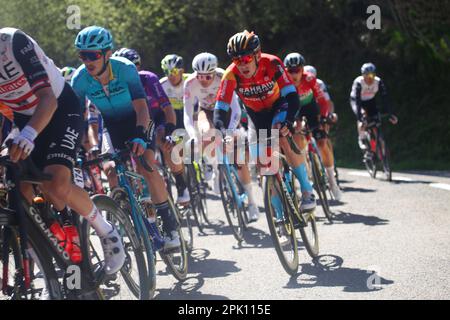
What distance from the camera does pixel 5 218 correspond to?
14.9 ft

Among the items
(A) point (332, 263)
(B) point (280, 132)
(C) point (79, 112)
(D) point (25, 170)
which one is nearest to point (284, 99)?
(B) point (280, 132)

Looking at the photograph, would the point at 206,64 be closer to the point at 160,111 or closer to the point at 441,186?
the point at 160,111

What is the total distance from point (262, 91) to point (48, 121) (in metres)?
3.37

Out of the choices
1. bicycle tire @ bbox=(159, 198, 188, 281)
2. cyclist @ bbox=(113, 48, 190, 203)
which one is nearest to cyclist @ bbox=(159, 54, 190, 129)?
cyclist @ bbox=(113, 48, 190, 203)

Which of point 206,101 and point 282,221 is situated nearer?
point 282,221

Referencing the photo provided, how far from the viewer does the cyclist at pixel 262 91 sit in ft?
23.6

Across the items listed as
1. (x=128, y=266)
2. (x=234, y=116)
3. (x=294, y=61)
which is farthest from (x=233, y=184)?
(x=128, y=266)

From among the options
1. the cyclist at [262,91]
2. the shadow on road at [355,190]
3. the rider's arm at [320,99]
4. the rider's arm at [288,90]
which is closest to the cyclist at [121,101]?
the cyclist at [262,91]

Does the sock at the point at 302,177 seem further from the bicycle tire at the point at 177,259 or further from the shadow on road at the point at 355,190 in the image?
the shadow on road at the point at 355,190

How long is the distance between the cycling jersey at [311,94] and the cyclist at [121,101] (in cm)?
434

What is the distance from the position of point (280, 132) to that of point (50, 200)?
2.60 m

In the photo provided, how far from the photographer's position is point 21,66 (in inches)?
190

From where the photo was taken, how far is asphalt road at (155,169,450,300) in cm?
628

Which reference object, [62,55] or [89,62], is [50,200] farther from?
[62,55]
